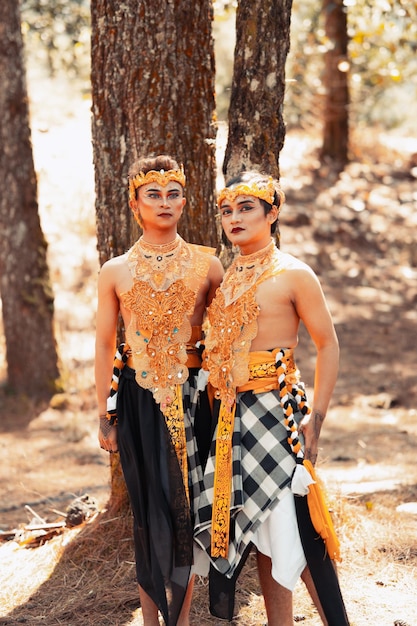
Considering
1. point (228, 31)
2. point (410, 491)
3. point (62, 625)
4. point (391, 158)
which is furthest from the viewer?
point (228, 31)

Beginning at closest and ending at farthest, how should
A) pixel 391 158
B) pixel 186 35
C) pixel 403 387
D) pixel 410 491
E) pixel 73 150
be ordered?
pixel 186 35, pixel 410 491, pixel 403 387, pixel 73 150, pixel 391 158

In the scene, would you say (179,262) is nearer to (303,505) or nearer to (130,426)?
(130,426)

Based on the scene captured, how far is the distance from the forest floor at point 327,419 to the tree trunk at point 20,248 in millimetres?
235

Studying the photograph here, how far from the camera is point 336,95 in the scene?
43.9 feet

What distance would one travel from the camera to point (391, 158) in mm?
14641

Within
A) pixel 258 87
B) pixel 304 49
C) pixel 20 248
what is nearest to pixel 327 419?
pixel 20 248

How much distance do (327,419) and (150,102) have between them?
433 cm

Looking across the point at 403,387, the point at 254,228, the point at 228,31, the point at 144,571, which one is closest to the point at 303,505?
the point at 144,571

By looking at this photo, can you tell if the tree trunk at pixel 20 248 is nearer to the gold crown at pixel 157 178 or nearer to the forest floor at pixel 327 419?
the forest floor at pixel 327 419

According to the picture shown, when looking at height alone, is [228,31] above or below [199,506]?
above

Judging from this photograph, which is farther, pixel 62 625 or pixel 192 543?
pixel 62 625

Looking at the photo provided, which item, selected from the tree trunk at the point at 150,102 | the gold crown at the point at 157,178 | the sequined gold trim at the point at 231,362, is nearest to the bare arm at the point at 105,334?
the gold crown at the point at 157,178

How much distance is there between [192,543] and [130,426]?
52cm

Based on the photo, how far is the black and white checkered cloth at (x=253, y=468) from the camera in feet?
10.0
